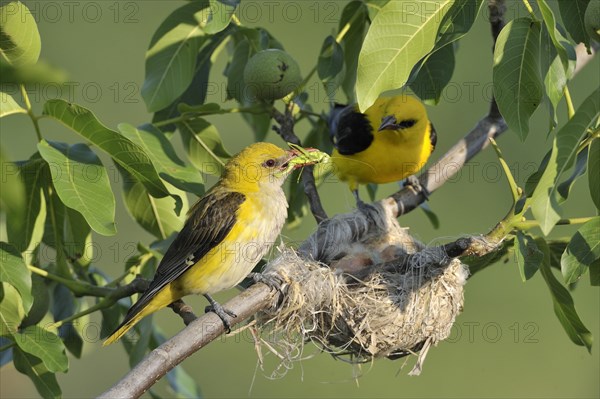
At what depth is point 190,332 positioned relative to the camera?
258cm

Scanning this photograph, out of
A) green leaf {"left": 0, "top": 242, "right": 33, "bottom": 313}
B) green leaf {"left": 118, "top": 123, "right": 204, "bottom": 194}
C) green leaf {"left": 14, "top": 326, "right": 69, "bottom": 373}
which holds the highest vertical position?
green leaf {"left": 118, "top": 123, "right": 204, "bottom": 194}

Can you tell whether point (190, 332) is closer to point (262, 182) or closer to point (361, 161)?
point (262, 182)

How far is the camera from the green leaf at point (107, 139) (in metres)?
2.80

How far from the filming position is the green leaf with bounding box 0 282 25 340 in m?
3.13

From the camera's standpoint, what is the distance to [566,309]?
10.5 ft

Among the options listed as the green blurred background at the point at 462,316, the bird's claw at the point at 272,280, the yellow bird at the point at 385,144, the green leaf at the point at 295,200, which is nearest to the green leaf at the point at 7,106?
the bird's claw at the point at 272,280

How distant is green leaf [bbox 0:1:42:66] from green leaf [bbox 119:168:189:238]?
0.90 meters

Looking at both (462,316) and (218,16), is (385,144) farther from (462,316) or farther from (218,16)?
(218,16)

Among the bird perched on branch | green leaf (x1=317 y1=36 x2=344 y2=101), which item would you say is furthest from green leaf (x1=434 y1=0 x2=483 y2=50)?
the bird perched on branch

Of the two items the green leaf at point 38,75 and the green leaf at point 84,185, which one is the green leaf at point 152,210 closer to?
the green leaf at point 84,185

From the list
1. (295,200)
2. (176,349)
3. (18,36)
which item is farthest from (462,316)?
(18,36)

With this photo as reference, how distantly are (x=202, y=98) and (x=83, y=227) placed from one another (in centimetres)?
96

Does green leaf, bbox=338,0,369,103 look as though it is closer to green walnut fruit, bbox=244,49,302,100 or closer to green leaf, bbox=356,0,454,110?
green walnut fruit, bbox=244,49,302,100

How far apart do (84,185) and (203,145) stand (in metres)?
1.02
